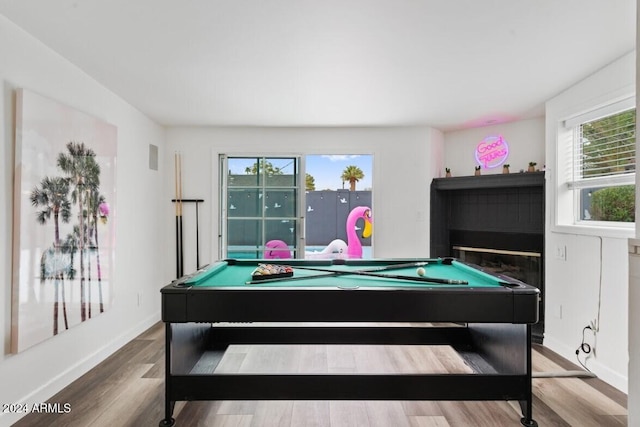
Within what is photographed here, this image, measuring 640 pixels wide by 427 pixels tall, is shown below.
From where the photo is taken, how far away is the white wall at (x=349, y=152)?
14.7 ft

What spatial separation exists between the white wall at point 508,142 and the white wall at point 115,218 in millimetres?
3629

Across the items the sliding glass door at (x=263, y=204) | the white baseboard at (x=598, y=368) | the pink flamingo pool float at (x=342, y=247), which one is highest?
the sliding glass door at (x=263, y=204)

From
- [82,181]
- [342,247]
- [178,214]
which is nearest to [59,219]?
[82,181]

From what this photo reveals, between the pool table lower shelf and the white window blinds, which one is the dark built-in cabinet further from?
the pool table lower shelf

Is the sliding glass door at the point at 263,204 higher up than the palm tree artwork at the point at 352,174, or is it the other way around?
the palm tree artwork at the point at 352,174

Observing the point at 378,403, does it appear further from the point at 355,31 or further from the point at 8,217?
the point at 8,217

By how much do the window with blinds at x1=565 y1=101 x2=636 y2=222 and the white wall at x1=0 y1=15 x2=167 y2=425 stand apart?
408 cm

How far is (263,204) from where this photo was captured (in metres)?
4.54

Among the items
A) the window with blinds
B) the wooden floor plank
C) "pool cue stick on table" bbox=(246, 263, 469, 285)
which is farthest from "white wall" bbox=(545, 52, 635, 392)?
"pool cue stick on table" bbox=(246, 263, 469, 285)

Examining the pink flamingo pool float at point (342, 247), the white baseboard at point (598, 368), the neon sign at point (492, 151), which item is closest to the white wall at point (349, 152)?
the pink flamingo pool float at point (342, 247)

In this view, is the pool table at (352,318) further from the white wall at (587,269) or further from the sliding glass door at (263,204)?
the sliding glass door at (263,204)

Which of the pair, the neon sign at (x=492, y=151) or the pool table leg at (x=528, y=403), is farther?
the neon sign at (x=492, y=151)

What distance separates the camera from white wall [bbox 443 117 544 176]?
400 centimetres

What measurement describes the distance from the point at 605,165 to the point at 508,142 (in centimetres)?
136
